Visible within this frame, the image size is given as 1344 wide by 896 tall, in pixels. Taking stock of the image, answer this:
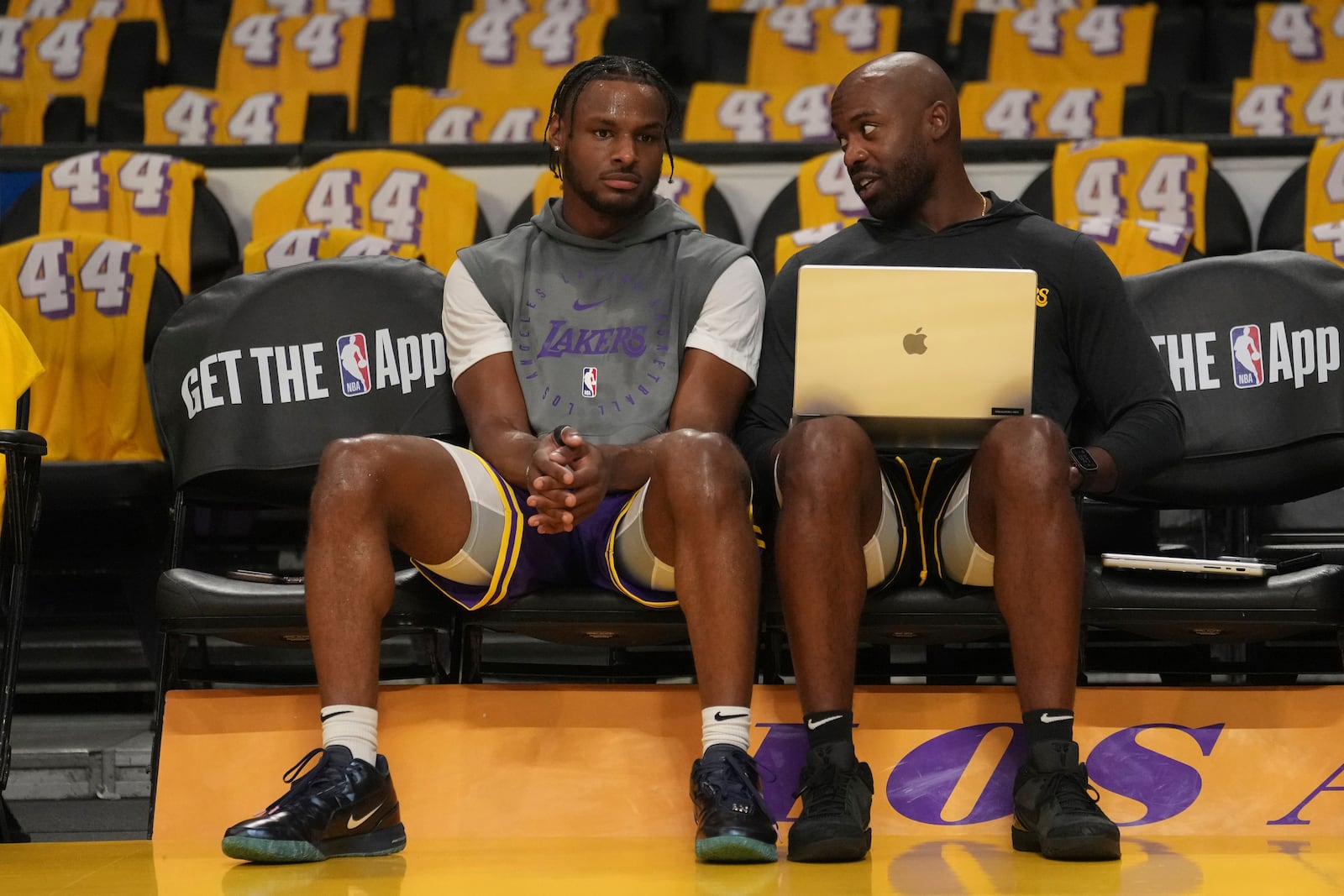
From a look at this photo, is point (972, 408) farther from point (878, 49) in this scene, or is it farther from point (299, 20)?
point (299, 20)

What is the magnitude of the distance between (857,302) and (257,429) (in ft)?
3.37

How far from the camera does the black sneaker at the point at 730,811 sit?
1562mm

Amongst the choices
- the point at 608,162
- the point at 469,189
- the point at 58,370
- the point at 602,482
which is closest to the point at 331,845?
the point at 602,482

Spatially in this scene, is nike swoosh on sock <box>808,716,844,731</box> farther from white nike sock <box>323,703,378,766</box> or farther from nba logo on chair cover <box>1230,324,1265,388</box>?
nba logo on chair cover <box>1230,324,1265,388</box>

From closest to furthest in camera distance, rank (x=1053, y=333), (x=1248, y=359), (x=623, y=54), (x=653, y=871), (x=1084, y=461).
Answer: (x=653, y=871)
(x=1084, y=461)
(x=1053, y=333)
(x=1248, y=359)
(x=623, y=54)

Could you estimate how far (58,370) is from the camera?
285cm

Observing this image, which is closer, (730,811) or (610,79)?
(730,811)

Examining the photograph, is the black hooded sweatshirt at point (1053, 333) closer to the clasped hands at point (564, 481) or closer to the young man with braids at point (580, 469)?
the young man with braids at point (580, 469)

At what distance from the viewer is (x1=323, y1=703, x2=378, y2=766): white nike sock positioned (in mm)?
1671

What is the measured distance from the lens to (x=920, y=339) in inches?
67.0

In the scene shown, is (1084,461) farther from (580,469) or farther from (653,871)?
(653,871)

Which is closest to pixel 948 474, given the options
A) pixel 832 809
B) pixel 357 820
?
pixel 832 809

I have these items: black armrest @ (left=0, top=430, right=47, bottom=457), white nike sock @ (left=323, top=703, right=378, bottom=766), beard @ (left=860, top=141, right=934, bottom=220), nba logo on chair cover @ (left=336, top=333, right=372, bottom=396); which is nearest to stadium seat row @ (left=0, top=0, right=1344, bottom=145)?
nba logo on chair cover @ (left=336, top=333, right=372, bottom=396)

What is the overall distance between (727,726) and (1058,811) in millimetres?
375
